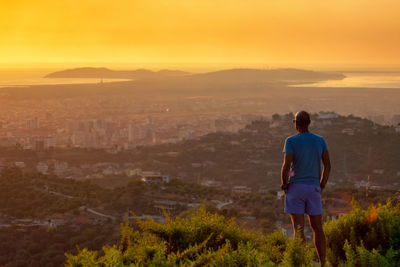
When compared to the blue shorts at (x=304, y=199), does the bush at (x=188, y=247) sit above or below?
below

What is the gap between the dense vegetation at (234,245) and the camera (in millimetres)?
3713

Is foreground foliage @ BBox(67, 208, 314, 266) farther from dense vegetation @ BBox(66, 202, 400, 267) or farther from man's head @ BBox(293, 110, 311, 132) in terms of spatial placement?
man's head @ BBox(293, 110, 311, 132)

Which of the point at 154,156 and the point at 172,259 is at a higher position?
the point at 172,259

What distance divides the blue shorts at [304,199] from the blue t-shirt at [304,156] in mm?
50

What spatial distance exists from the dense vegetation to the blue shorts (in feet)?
1.20

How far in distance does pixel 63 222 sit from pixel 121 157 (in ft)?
66.1

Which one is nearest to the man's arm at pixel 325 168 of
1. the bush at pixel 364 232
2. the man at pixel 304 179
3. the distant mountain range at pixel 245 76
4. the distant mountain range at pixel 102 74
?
the man at pixel 304 179

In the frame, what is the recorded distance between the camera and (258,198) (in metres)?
17.0

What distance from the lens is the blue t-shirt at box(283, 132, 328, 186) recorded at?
15.5 feet

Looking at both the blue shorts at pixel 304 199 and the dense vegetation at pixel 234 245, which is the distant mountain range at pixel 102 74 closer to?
the dense vegetation at pixel 234 245

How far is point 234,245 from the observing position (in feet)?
15.4

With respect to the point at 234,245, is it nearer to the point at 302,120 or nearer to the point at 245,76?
the point at 302,120

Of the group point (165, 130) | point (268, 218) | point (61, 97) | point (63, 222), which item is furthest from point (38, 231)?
point (61, 97)

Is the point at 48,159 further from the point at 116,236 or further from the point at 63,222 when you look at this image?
the point at 116,236
